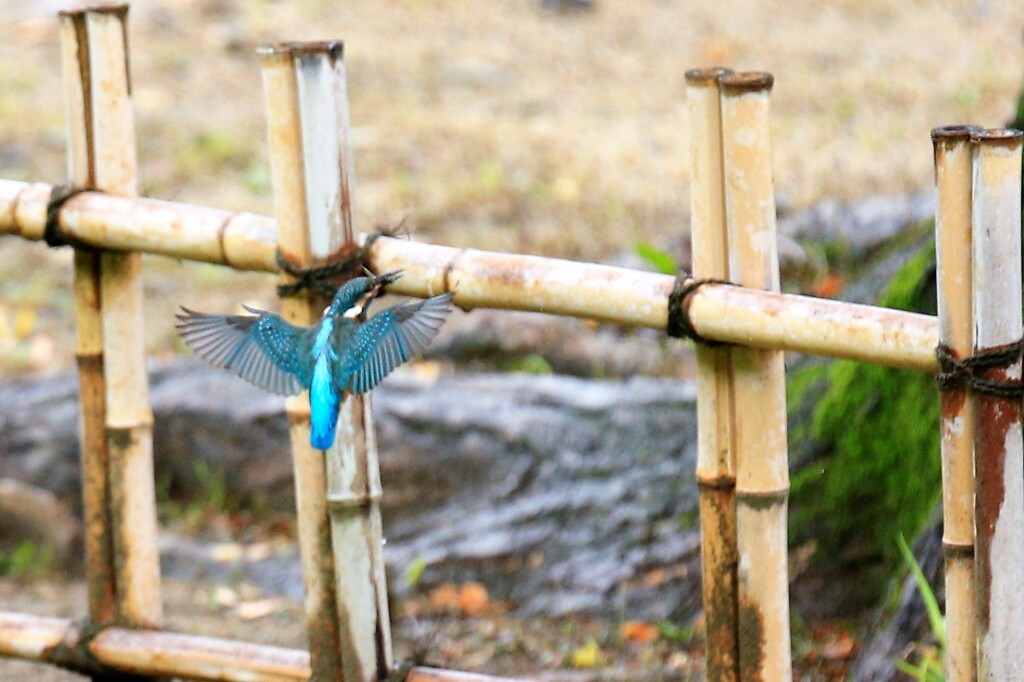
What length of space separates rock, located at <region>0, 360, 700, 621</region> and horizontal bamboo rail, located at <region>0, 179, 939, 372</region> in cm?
126

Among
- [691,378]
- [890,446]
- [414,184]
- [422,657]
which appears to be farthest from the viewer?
[414,184]

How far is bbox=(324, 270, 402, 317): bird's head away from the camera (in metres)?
2.16

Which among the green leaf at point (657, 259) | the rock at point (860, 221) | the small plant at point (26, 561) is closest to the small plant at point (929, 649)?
the green leaf at point (657, 259)

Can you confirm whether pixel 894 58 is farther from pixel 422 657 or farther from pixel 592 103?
pixel 422 657

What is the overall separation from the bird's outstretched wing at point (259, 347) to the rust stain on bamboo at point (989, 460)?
98 cm

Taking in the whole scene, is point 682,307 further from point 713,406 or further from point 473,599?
point 473,599

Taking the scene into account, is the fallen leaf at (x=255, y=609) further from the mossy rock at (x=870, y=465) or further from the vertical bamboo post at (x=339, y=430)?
the mossy rock at (x=870, y=465)

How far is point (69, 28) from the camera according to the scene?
2629 millimetres

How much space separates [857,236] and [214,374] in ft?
7.22

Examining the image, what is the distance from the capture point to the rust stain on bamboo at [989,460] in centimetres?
Answer: 200

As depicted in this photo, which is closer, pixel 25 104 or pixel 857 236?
pixel 857 236

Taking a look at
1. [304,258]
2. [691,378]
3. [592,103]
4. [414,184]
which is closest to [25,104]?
[414,184]

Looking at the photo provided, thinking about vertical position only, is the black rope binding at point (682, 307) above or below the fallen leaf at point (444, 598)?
above

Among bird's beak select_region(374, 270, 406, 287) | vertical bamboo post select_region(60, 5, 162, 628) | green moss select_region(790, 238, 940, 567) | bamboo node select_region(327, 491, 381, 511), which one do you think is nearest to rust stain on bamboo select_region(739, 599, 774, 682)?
bamboo node select_region(327, 491, 381, 511)
